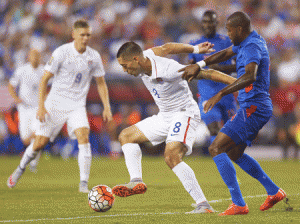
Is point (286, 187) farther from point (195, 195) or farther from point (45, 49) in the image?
point (45, 49)

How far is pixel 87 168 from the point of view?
830 cm

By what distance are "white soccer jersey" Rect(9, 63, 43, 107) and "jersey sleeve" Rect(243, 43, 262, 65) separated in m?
7.87

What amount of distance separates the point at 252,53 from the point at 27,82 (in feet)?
27.6

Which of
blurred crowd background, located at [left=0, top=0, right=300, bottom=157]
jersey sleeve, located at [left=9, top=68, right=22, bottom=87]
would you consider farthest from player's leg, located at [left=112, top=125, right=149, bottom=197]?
blurred crowd background, located at [left=0, top=0, right=300, bottom=157]

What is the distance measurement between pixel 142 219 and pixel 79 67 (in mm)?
3882

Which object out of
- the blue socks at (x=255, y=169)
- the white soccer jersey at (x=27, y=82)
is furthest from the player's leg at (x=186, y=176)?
the white soccer jersey at (x=27, y=82)

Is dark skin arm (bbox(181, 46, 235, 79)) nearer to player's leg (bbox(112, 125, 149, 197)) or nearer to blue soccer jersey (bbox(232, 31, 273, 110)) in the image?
blue soccer jersey (bbox(232, 31, 273, 110))

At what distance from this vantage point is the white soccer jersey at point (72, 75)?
8.54 metres

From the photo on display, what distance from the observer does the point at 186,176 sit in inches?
220

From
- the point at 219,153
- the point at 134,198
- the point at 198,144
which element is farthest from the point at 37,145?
the point at 198,144

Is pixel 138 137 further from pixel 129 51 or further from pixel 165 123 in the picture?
pixel 129 51

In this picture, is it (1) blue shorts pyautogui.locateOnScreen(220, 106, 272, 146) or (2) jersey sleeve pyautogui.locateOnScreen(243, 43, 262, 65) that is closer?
(2) jersey sleeve pyautogui.locateOnScreen(243, 43, 262, 65)

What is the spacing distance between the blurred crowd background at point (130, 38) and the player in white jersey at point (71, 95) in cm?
676

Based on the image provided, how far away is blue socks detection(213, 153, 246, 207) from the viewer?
5.48 m
